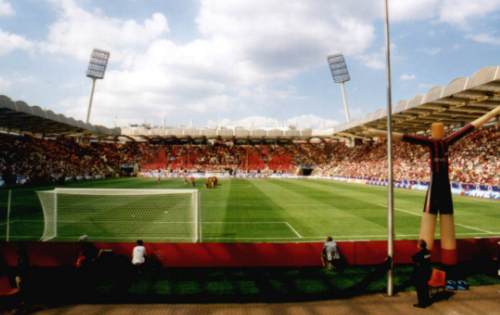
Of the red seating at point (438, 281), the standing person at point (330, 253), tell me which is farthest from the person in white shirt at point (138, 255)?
the red seating at point (438, 281)

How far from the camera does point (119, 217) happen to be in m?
20.0

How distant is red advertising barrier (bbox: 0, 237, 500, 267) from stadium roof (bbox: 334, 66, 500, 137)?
18.7m

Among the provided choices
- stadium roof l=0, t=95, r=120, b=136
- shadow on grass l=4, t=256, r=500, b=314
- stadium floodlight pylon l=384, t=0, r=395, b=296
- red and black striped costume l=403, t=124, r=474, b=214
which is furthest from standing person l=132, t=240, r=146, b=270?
stadium roof l=0, t=95, r=120, b=136

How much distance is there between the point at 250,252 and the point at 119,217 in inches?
450

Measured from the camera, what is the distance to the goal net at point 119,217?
602 inches

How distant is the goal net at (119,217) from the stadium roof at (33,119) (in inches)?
530

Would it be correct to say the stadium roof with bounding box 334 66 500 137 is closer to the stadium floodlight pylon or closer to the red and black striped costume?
the red and black striped costume

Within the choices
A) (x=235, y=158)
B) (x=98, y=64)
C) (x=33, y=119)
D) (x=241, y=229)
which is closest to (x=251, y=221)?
(x=241, y=229)

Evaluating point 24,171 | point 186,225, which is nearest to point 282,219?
point 186,225

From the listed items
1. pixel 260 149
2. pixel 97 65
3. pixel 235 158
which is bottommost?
pixel 235 158

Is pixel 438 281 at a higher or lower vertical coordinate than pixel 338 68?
lower

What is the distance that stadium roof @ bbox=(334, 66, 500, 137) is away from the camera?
26.4 m

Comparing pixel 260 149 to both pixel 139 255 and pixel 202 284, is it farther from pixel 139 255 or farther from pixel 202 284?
pixel 202 284

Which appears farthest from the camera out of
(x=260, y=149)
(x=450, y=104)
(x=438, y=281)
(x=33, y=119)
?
(x=260, y=149)
